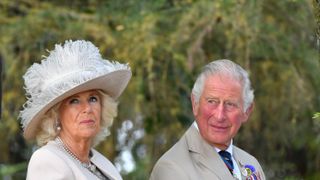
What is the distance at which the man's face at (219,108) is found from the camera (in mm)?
4582

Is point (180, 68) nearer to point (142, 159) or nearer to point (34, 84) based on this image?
point (142, 159)

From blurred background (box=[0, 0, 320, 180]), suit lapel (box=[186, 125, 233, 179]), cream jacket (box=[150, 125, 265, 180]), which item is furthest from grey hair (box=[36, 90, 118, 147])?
blurred background (box=[0, 0, 320, 180])

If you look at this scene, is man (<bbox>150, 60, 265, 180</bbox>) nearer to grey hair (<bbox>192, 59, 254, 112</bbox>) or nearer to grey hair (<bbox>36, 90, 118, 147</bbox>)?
grey hair (<bbox>192, 59, 254, 112</bbox>)

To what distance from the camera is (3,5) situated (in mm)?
7844

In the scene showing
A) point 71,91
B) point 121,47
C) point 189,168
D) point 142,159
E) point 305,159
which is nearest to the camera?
point 71,91

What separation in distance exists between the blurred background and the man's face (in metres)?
2.63

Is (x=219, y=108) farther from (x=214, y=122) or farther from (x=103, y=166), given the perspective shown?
(x=103, y=166)

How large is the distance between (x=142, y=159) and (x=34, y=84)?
4.06 m

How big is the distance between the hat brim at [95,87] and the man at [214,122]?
1.27 ft

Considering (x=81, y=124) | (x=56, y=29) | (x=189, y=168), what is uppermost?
(x=56, y=29)

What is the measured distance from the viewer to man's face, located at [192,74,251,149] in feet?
15.0

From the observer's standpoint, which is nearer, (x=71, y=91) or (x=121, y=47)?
(x=71, y=91)

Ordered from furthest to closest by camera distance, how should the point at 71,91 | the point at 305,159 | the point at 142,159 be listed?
the point at 305,159 → the point at 142,159 → the point at 71,91

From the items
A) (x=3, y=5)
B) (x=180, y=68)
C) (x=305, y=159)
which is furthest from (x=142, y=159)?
(x=305, y=159)
